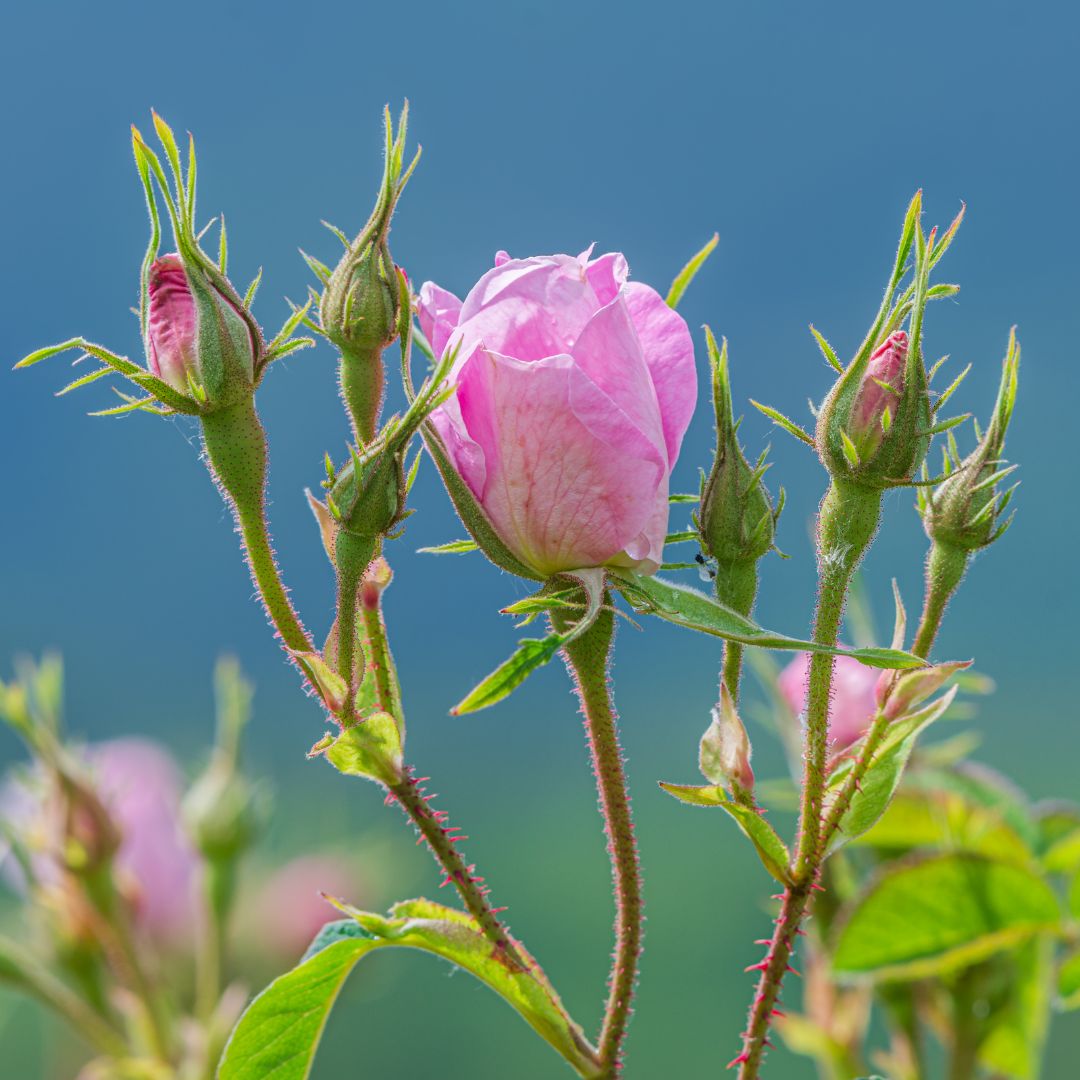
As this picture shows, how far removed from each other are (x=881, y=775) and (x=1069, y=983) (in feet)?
2.05

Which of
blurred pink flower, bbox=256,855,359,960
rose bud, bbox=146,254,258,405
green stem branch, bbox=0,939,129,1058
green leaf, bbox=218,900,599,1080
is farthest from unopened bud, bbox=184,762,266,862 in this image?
rose bud, bbox=146,254,258,405

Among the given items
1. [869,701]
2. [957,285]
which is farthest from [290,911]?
[957,285]

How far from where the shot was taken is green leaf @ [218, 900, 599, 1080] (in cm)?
99

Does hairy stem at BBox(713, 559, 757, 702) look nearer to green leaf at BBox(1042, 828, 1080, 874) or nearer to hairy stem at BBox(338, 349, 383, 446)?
hairy stem at BBox(338, 349, 383, 446)

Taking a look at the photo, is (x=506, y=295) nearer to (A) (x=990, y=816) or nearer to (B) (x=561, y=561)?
(B) (x=561, y=561)

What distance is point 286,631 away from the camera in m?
1.00

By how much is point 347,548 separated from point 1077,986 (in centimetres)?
104

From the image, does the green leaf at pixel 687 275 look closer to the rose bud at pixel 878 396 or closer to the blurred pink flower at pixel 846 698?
the rose bud at pixel 878 396

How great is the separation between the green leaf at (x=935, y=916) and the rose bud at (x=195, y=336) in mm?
856

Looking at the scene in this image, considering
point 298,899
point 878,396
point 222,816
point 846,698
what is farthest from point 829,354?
point 298,899

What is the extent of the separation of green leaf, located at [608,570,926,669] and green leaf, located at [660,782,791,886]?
128 millimetres

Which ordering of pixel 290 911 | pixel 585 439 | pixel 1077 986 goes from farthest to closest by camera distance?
pixel 290 911
pixel 1077 986
pixel 585 439

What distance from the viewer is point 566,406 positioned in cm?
90

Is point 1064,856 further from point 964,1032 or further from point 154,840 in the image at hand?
point 154,840
